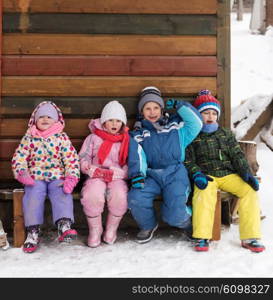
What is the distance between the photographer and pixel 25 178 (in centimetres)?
389

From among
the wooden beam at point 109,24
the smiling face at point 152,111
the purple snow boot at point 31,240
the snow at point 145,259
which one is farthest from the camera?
the wooden beam at point 109,24

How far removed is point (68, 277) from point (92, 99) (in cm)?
194

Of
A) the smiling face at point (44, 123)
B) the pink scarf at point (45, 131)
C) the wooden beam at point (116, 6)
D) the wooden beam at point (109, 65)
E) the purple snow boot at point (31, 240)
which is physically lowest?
the purple snow boot at point (31, 240)

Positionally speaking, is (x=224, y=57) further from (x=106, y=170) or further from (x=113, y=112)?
(x=106, y=170)

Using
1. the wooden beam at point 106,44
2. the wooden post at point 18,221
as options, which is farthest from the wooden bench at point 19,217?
the wooden beam at point 106,44

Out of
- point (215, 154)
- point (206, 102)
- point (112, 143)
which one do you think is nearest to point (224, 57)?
point (206, 102)

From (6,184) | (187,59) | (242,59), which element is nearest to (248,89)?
(242,59)

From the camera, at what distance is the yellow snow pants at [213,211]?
3.82m

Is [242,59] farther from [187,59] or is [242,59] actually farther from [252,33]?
[187,59]

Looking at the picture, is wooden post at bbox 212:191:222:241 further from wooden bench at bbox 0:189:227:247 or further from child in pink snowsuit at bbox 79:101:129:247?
child in pink snowsuit at bbox 79:101:129:247

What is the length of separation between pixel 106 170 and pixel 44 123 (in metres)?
0.78

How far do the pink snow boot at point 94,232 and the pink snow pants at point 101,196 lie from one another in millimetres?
57

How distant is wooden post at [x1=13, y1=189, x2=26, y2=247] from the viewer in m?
3.94

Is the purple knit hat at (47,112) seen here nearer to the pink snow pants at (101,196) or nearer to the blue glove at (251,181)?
the pink snow pants at (101,196)
